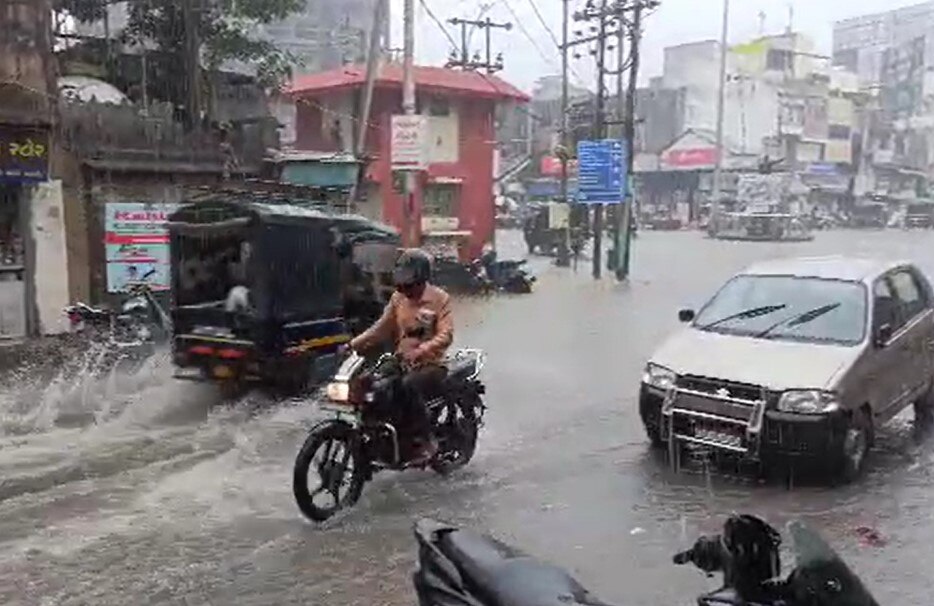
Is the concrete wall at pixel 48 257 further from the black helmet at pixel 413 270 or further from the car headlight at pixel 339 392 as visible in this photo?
the car headlight at pixel 339 392

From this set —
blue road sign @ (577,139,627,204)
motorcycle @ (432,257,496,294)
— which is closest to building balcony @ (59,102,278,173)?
motorcycle @ (432,257,496,294)

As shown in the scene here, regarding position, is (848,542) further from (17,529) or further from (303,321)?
(303,321)

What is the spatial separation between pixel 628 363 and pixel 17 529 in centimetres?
953

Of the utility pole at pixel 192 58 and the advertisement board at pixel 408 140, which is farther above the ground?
the utility pole at pixel 192 58

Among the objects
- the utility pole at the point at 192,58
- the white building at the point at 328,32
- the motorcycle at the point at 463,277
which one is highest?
the white building at the point at 328,32

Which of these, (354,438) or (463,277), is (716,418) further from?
(463,277)

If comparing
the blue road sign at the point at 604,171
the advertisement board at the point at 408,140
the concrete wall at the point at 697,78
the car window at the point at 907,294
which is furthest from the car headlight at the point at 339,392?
the concrete wall at the point at 697,78

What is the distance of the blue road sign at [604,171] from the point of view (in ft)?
90.7

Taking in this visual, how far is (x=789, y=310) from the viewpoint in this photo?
28.7ft

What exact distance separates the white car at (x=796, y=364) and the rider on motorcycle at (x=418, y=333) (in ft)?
6.10

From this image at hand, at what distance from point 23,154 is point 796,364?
1107 centimetres

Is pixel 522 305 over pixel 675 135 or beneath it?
beneath

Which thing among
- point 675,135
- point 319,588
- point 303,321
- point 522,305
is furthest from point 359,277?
point 675,135

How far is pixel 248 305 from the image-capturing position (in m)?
10.7
